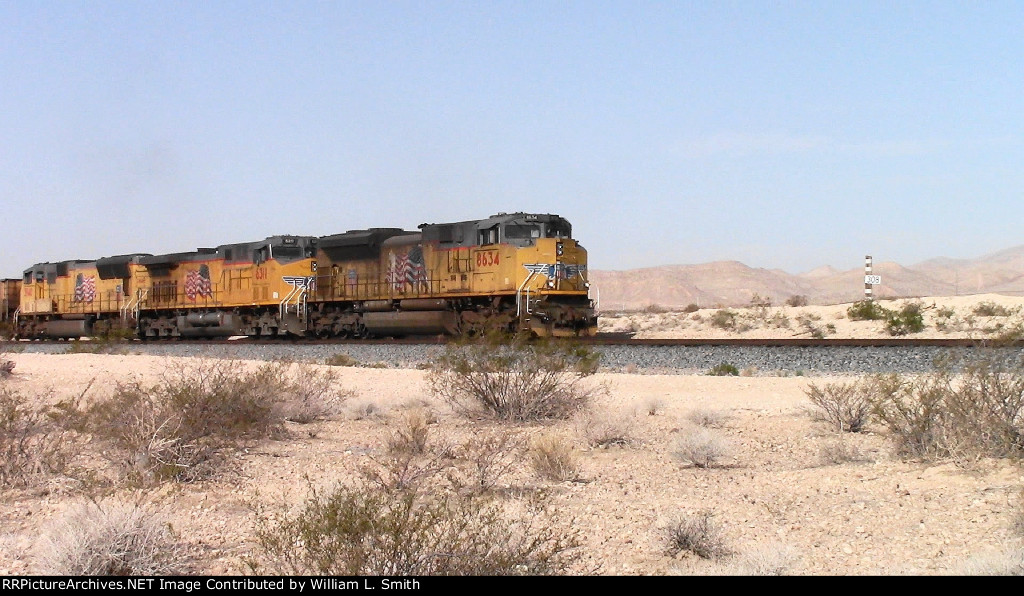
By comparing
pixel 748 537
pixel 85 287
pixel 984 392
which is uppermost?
pixel 85 287

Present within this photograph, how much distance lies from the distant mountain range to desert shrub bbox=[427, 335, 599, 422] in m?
97.4

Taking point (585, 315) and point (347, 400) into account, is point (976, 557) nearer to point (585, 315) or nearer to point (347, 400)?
point (347, 400)

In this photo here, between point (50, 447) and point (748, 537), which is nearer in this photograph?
point (748, 537)

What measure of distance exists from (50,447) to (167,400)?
1.30 metres

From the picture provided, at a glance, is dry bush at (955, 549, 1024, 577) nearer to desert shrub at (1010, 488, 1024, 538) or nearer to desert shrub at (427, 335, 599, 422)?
desert shrub at (1010, 488, 1024, 538)

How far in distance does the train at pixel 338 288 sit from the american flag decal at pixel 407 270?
1.7 inches

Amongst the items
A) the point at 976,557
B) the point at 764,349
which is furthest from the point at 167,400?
the point at 764,349

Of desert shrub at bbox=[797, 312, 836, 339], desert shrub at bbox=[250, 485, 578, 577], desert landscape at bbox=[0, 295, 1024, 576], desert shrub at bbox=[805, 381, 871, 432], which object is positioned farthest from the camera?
desert shrub at bbox=[797, 312, 836, 339]

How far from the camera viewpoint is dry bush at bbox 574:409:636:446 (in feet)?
36.4

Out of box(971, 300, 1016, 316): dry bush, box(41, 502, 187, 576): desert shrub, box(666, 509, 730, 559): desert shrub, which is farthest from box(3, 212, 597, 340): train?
box(971, 300, 1016, 316): dry bush

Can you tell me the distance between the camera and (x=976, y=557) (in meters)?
5.56

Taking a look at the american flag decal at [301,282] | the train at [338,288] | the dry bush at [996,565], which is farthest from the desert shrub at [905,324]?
the dry bush at [996,565]

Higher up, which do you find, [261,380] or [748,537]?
[261,380]
